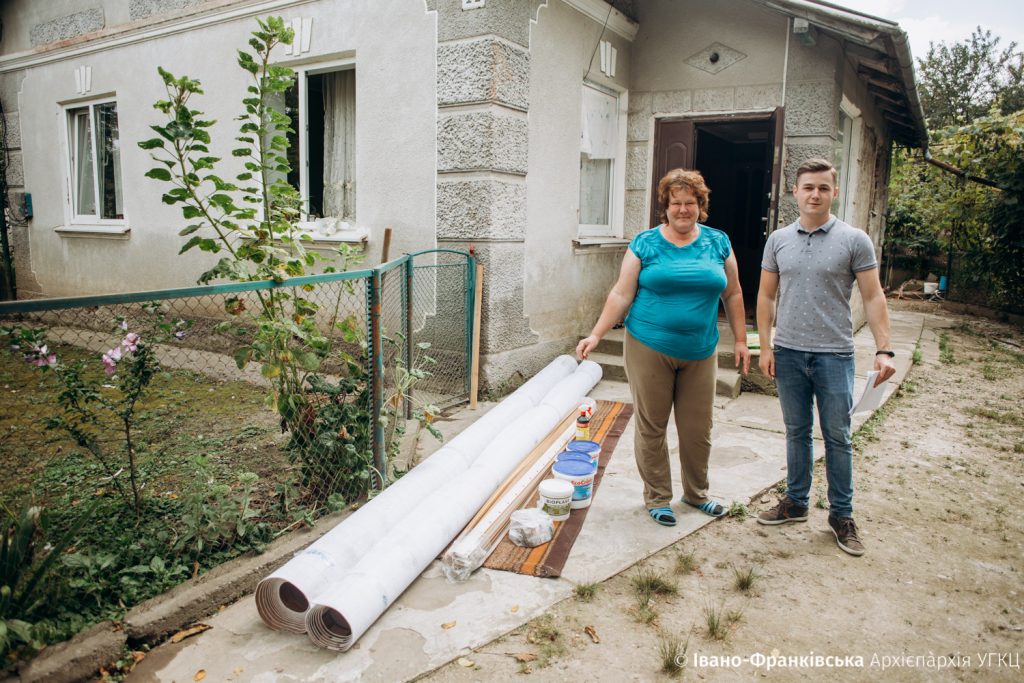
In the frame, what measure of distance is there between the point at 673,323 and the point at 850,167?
21.3 ft

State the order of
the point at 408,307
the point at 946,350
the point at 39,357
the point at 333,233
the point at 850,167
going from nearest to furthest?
the point at 39,357, the point at 408,307, the point at 333,233, the point at 850,167, the point at 946,350

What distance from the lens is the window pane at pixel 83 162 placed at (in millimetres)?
8812

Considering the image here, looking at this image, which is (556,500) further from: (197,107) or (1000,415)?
(197,107)

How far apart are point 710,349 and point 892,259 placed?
17.5 metres

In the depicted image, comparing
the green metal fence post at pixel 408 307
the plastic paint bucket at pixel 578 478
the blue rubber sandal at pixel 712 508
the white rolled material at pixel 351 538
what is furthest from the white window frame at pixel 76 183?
the blue rubber sandal at pixel 712 508

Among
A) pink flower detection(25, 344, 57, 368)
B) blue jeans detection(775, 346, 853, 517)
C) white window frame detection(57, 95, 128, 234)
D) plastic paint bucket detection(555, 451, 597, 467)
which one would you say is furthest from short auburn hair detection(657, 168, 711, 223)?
white window frame detection(57, 95, 128, 234)

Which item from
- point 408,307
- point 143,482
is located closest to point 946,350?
point 408,307

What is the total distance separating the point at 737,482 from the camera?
4.19 meters

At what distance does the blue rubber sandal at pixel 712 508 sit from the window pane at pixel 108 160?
7.93 m

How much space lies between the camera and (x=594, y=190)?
738cm

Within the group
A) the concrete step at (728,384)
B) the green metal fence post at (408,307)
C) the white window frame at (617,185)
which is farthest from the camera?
the white window frame at (617,185)

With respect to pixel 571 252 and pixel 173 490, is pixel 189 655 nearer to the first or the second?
pixel 173 490

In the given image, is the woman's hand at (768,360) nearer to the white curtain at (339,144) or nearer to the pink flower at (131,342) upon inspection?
the pink flower at (131,342)

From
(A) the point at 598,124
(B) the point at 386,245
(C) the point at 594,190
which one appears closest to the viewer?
(B) the point at 386,245
